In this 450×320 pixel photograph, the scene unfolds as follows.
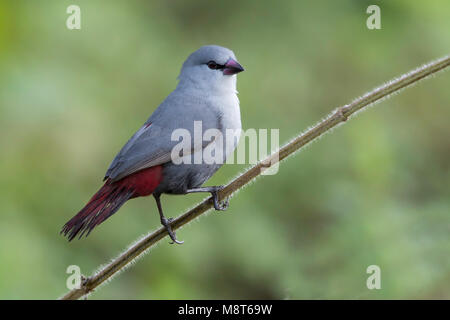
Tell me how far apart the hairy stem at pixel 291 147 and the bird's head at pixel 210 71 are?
92 centimetres

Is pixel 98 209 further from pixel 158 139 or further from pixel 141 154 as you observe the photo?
pixel 158 139

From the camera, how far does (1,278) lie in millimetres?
3771

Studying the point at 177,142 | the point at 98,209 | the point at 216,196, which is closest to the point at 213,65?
the point at 177,142

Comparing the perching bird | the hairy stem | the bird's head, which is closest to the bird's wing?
the perching bird

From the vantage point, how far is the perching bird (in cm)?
269

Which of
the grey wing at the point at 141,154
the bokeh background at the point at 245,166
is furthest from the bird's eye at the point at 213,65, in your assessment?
the bokeh background at the point at 245,166

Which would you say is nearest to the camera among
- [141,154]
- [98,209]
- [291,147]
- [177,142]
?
[291,147]

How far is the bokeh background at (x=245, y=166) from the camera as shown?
137 inches

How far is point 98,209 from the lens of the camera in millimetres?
2516

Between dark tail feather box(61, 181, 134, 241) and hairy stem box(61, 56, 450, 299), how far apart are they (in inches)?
6.5

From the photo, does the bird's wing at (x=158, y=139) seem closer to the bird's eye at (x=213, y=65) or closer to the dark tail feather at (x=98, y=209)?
the dark tail feather at (x=98, y=209)

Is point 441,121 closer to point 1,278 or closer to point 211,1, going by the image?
point 211,1

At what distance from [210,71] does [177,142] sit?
1.65 feet

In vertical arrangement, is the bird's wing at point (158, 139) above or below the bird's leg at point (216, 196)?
above
